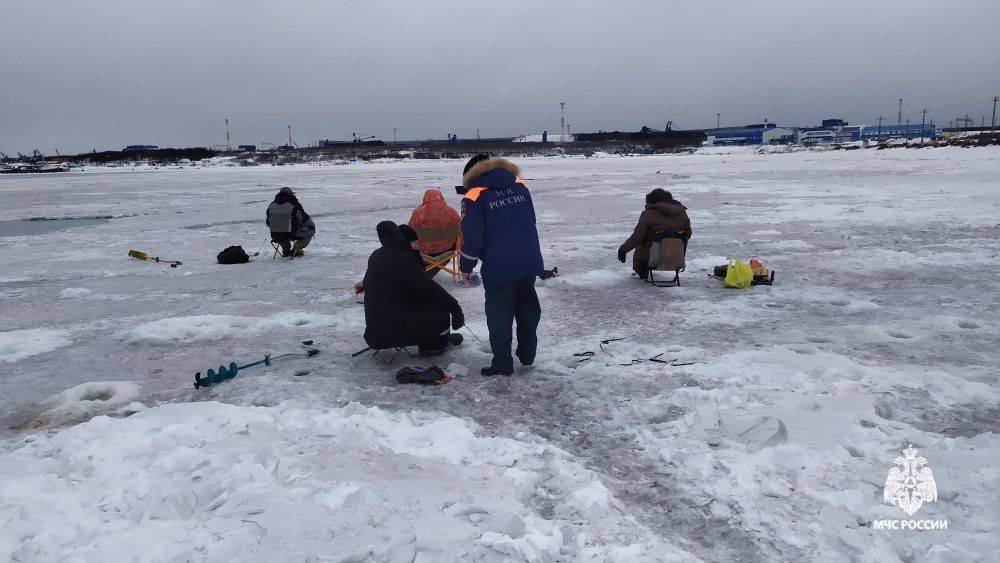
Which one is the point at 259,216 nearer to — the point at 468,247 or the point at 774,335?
the point at 468,247

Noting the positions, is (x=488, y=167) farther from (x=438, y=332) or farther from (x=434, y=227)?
(x=434, y=227)

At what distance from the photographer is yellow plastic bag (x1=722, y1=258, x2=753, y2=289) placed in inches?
280

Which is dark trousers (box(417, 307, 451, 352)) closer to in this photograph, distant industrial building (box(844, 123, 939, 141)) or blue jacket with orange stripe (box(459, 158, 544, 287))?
blue jacket with orange stripe (box(459, 158, 544, 287))

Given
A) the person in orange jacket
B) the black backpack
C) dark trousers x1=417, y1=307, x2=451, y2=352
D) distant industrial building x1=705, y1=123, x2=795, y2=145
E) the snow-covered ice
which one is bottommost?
the snow-covered ice

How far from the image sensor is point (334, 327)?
20.2 feet

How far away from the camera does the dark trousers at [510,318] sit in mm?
4668

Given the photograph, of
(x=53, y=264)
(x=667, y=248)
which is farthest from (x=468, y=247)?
(x=53, y=264)

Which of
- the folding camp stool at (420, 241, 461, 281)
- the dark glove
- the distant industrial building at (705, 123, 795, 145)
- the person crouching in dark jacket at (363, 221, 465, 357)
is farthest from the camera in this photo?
the distant industrial building at (705, 123, 795, 145)

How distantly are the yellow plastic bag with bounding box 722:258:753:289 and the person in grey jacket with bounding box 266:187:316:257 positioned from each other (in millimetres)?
7044

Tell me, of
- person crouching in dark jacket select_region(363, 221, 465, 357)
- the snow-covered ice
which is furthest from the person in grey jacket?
person crouching in dark jacket select_region(363, 221, 465, 357)

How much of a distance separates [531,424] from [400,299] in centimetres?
174

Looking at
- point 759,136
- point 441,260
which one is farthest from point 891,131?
point 441,260

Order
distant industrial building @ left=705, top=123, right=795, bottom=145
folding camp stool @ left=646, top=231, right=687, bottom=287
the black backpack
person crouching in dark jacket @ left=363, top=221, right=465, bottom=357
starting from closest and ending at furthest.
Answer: person crouching in dark jacket @ left=363, top=221, right=465, bottom=357, folding camp stool @ left=646, top=231, right=687, bottom=287, the black backpack, distant industrial building @ left=705, top=123, right=795, bottom=145

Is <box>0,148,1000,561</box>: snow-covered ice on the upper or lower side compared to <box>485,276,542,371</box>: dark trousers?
lower
